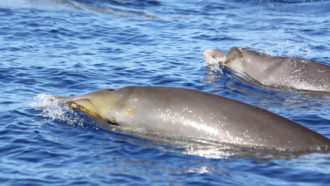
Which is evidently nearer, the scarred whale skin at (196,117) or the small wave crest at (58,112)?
the scarred whale skin at (196,117)

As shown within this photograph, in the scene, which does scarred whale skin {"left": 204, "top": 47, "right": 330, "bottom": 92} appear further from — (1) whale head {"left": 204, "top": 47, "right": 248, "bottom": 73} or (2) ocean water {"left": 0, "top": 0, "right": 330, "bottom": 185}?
A: (2) ocean water {"left": 0, "top": 0, "right": 330, "bottom": 185}

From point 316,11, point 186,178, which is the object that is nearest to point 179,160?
point 186,178

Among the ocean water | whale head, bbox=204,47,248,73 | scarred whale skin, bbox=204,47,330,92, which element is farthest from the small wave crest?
whale head, bbox=204,47,248,73

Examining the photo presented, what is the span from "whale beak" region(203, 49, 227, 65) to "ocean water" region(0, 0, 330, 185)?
29cm

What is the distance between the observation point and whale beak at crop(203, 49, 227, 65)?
1518 centimetres

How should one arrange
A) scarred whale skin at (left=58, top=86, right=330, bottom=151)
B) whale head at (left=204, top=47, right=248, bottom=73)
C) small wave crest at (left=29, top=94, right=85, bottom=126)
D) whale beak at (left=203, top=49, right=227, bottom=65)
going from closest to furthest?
scarred whale skin at (left=58, top=86, right=330, bottom=151) → small wave crest at (left=29, top=94, right=85, bottom=126) → whale head at (left=204, top=47, right=248, bottom=73) → whale beak at (left=203, top=49, right=227, bottom=65)

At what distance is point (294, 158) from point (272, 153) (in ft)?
1.11

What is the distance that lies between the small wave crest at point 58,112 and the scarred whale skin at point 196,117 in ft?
0.82

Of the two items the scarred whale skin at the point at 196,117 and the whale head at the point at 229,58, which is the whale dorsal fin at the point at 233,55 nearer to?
the whale head at the point at 229,58

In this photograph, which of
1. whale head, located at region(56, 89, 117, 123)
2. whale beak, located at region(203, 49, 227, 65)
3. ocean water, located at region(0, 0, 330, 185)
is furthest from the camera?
Answer: whale beak, located at region(203, 49, 227, 65)

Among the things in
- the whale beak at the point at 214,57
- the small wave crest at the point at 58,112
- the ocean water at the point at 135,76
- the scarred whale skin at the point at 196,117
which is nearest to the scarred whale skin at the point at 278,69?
the whale beak at the point at 214,57

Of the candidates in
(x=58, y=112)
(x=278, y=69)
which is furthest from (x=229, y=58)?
(x=58, y=112)

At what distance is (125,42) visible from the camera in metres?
17.7

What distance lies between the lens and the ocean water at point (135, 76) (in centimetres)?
790
